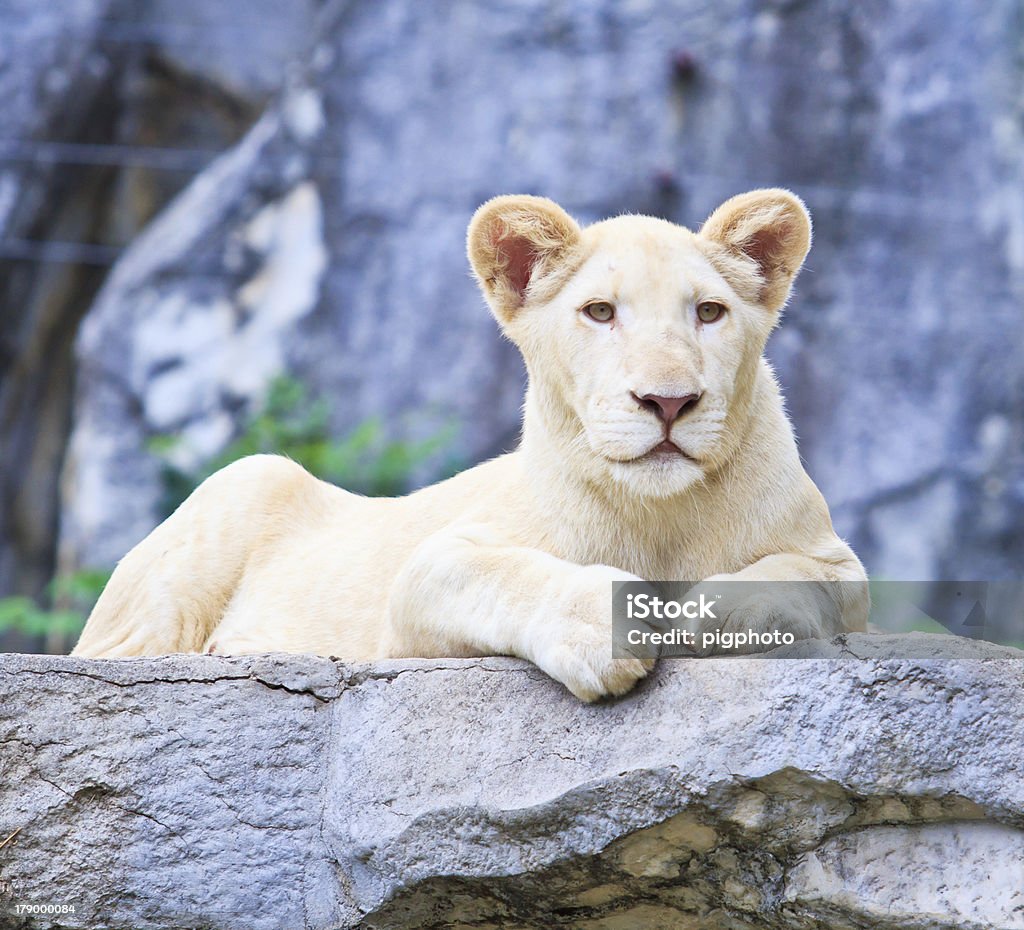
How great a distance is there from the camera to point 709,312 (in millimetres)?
3959

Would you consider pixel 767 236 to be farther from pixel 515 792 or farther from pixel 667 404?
pixel 515 792

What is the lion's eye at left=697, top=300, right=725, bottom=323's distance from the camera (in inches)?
155

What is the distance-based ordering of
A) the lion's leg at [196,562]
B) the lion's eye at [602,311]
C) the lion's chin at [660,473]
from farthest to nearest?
the lion's leg at [196,562]
the lion's eye at [602,311]
the lion's chin at [660,473]

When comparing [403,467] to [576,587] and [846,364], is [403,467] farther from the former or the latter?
[576,587]

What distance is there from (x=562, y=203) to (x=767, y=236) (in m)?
6.86

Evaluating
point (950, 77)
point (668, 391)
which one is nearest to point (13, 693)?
point (668, 391)

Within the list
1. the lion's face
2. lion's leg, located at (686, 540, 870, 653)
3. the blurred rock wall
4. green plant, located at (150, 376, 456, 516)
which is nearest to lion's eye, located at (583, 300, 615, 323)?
the lion's face

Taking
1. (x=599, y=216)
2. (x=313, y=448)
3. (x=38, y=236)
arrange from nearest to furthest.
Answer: (x=313, y=448) → (x=599, y=216) → (x=38, y=236)

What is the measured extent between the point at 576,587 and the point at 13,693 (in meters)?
1.56

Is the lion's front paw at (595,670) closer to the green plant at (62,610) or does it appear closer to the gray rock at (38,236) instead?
the green plant at (62,610)

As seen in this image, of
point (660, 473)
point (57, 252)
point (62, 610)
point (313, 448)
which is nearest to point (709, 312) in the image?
point (660, 473)

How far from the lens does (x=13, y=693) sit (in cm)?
375

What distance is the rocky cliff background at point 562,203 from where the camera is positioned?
33.8ft

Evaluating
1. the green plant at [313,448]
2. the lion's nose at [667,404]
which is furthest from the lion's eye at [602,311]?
the green plant at [313,448]
